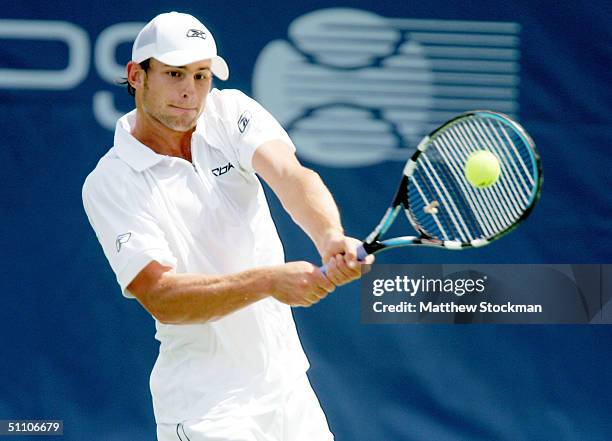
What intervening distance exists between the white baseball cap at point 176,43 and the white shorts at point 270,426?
98 centimetres

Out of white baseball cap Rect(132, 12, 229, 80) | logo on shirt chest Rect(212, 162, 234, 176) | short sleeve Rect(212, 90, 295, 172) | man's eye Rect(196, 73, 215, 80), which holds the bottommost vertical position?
logo on shirt chest Rect(212, 162, 234, 176)

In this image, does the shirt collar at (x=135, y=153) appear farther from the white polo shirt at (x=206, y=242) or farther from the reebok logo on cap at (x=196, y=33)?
the reebok logo on cap at (x=196, y=33)

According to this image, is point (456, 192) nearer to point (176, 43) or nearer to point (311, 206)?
point (311, 206)

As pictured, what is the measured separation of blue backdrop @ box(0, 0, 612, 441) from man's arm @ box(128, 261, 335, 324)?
1826mm

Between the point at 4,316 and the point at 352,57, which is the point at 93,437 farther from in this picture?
the point at 352,57

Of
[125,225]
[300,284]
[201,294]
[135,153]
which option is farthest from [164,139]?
[300,284]

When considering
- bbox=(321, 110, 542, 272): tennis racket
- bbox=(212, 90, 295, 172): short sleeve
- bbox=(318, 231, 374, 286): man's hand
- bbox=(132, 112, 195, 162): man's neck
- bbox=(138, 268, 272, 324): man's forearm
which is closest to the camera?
bbox=(318, 231, 374, 286): man's hand

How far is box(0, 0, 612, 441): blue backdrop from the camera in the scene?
542 cm

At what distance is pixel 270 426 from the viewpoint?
3707mm

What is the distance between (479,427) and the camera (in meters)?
5.63

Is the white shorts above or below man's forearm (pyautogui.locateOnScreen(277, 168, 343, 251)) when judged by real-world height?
below

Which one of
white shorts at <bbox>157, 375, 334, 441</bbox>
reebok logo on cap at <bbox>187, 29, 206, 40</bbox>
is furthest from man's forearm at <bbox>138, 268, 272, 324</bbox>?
reebok logo on cap at <bbox>187, 29, 206, 40</bbox>

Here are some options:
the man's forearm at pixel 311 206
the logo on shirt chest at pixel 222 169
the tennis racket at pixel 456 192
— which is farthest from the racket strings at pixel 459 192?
the logo on shirt chest at pixel 222 169

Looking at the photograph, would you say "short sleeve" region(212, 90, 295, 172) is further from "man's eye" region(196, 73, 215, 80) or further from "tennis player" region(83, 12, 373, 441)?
"man's eye" region(196, 73, 215, 80)
